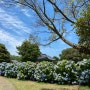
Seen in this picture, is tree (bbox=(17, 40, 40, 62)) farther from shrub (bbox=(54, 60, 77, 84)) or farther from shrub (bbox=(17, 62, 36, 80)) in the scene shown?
shrub (bbox=(54, 60, 77, 84))

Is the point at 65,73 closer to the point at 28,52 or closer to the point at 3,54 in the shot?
the point at 3,54

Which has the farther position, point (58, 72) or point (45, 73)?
point (45, 73)

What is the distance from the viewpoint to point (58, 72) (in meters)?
14.2

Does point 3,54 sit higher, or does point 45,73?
point 3,54

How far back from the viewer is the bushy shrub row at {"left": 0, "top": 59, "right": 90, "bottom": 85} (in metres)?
13.3

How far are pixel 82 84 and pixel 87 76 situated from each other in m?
0.46

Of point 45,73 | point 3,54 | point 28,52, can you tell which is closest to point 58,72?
point 45,73

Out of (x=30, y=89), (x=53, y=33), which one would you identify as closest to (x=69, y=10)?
(x=53, y=33)

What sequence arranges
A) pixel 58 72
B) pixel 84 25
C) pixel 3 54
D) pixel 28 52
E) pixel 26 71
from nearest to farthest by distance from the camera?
pixel 84 25
pixel 58 72
pixel 26 71
pixel 3 54
pixel 28 52

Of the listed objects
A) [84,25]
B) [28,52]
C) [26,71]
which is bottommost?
[26,71]

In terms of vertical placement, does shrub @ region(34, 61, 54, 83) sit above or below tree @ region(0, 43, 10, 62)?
below

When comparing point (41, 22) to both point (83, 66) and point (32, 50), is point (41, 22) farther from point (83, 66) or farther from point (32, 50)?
point (32, 50)

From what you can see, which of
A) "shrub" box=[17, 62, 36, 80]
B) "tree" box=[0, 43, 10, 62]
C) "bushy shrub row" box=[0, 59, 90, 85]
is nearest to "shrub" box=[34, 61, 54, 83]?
"bushy shrub row" box=[0, 59, 90, 85]

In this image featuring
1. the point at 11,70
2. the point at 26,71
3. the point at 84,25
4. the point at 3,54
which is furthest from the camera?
the point at 3,54
